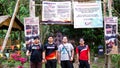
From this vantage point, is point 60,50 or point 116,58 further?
point 116,58

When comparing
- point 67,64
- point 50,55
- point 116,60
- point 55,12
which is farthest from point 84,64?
point 116,60

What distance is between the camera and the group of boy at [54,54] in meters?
11.2

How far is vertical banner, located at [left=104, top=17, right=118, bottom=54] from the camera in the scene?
1244 centimetres

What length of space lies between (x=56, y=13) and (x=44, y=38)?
6.05 meters

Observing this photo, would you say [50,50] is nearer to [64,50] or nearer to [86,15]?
[64,50]

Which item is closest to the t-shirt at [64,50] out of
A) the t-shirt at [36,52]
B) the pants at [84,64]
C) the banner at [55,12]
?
the pants at [84,64]

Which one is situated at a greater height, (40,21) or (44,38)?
(40,21)

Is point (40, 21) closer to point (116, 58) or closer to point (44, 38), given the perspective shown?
point (116, 58)

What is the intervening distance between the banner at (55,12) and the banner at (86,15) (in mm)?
296

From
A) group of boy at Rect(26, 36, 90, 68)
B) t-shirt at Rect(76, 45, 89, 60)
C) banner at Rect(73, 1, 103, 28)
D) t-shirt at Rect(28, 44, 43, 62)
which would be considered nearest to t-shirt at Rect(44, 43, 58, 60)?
group of boy at Rect(26, 36, 90, 68)

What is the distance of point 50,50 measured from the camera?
1117 cm

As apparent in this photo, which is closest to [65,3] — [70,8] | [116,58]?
[70,8]

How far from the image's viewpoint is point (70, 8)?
12484 millimetres

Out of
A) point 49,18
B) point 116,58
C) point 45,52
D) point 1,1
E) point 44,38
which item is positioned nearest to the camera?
point 45,52
